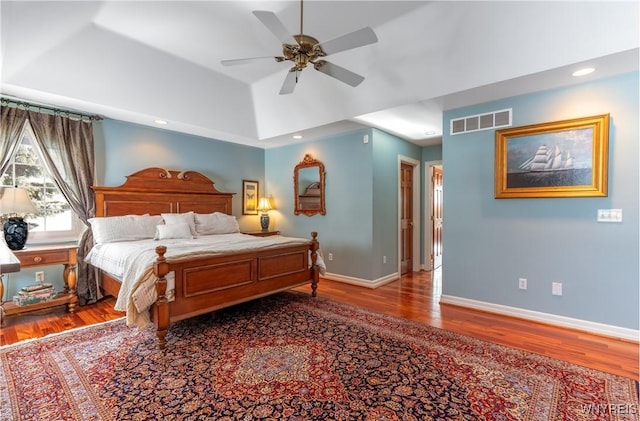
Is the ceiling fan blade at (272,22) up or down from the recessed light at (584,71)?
up

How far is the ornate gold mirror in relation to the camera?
16.3 ft

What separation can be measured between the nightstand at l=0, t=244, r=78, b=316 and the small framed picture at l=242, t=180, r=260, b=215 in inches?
109

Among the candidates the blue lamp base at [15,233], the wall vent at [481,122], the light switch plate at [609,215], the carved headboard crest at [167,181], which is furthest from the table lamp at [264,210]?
the light switch plate at [609,215]

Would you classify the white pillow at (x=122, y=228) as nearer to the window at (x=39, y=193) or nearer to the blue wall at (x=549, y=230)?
the window at (x=39, y=193)

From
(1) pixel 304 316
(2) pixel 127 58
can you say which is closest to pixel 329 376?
(1) pixel 304 316

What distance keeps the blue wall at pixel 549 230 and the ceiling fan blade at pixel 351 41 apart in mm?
1962

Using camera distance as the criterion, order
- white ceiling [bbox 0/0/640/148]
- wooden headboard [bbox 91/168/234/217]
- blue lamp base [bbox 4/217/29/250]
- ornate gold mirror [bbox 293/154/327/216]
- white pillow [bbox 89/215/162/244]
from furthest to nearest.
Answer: ornate gold mirror [bbox 293/154/327/216] < wooden headboard [bbox 91/168/234/217] < white pillow [bbox 89/215/162/244] < blue lamp base [bbox 4/217/29/250] < white ceiling [bbox 0/0/640/148]

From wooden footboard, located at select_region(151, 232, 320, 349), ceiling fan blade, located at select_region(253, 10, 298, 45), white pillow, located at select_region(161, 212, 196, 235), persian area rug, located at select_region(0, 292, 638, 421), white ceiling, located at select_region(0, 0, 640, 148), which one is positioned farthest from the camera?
white pillow, located at select_region(161, 212, 196, 235)

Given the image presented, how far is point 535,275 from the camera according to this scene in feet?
9.95

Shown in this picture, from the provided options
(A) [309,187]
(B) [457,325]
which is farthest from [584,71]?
(A) [309,187]

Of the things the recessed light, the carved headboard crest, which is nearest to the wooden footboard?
the carved headboard crest

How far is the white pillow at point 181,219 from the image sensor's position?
4113 mm

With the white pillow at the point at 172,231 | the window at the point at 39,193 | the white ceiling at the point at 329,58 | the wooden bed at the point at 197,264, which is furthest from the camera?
the white pillow at the point at 172,231

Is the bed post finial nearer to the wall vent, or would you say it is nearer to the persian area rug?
the persian area rug
